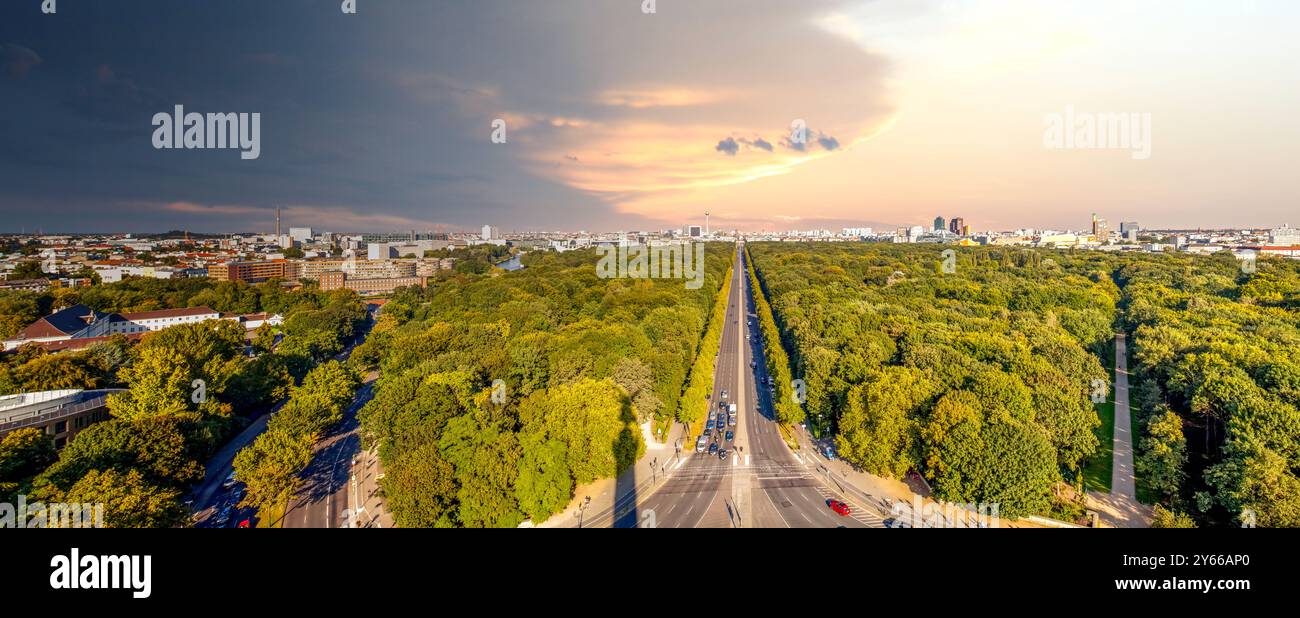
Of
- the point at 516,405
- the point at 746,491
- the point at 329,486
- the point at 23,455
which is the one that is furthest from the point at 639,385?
the point at 23,455

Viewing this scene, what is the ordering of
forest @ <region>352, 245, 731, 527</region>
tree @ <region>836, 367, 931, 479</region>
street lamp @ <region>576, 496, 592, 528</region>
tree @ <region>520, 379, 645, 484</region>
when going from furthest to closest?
tree @ <region>836, 367, 931, 479</region> → tree @ <region>520, 379, 645, 484</region> → street lamp @ <region>576, 496, 592, 528</region> → forest @ <region>352, 245, 731, 527</region>

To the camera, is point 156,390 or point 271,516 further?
point 156,390

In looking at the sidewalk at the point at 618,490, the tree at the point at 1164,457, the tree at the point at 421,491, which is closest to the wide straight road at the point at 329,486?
the tree at the point at 421,491

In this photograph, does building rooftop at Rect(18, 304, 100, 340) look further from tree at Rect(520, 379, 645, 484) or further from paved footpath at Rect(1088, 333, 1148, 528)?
paved footpath at Rect(1088, 333, 1148, 528)

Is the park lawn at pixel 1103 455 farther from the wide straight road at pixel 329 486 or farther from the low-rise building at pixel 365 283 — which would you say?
the low-rise building at pixel 365 283

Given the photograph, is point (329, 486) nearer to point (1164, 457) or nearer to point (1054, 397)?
point (1054, 397)

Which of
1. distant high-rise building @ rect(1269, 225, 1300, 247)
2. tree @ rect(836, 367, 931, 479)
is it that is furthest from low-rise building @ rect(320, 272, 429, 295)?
distant high-rise building @ rect(1269, 225, 1300, 247)
